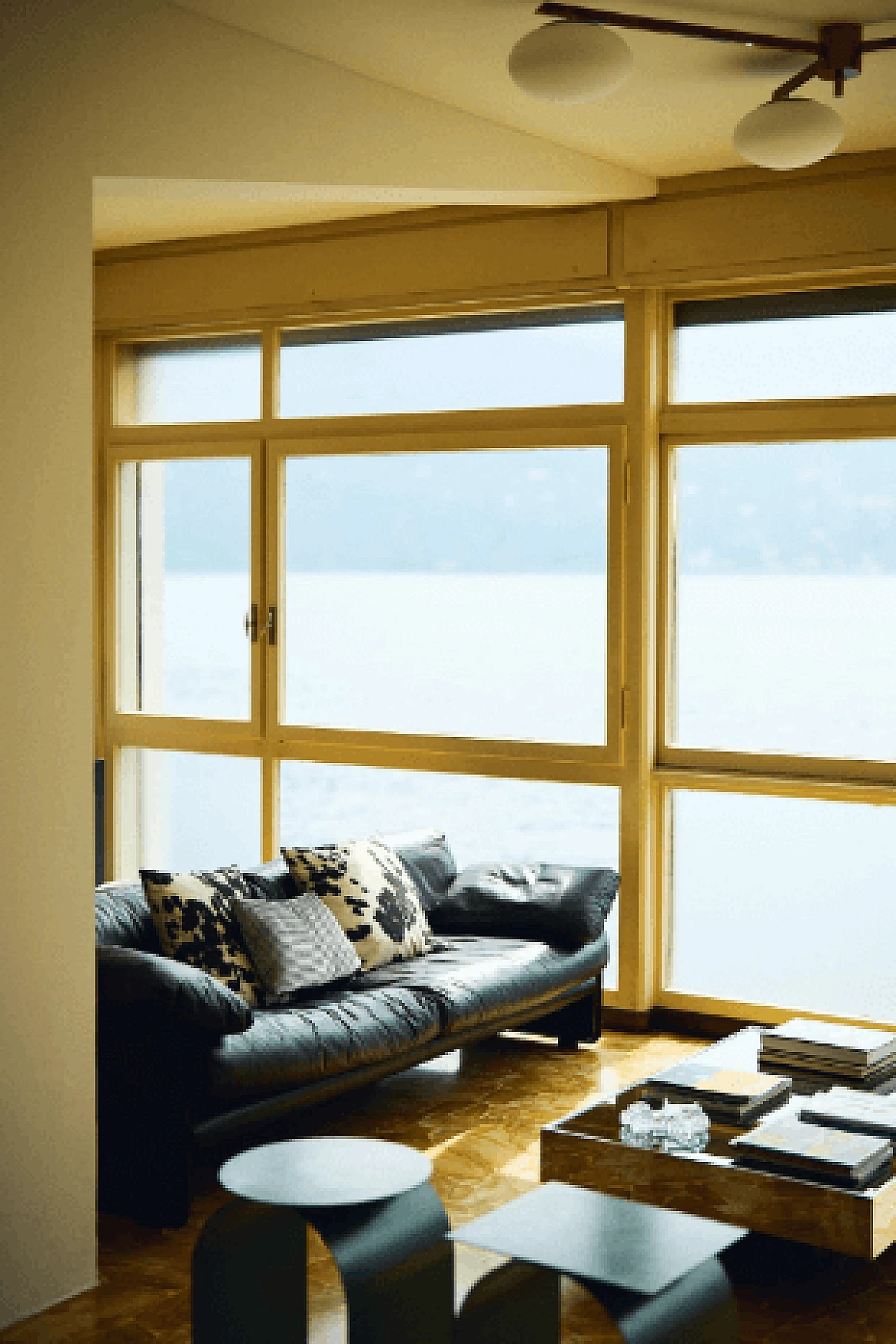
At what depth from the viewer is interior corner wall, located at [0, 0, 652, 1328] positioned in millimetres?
3320

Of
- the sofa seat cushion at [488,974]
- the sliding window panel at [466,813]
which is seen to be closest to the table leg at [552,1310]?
the sofa seat cushion at [488,974]

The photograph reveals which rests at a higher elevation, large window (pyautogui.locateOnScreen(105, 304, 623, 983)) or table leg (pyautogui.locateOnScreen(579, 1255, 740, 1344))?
large window (pyautogui.locateOnScreen(105, 304, 623, 983))

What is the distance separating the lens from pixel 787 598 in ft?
17.7

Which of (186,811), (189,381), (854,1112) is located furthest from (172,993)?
(189,381)

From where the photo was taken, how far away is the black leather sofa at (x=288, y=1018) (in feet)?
12.5

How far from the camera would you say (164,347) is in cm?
658

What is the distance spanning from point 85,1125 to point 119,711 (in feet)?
10.9

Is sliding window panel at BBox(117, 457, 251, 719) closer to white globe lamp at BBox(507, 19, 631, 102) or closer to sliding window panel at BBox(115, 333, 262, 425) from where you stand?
sliding window panel at BBox(115, 333, 262, 425)

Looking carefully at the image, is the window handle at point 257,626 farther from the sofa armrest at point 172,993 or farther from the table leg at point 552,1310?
the table leg at point 552,1310

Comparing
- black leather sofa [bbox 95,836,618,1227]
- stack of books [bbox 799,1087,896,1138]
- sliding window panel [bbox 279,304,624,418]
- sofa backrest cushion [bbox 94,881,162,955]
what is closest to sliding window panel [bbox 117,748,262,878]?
black leather sofa [bbox 95,836,618,1227]

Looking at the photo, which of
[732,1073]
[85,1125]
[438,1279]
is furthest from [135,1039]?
[732,1073]

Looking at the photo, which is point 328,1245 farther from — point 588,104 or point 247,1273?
point 588,104

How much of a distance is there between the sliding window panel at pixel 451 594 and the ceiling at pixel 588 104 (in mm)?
1210

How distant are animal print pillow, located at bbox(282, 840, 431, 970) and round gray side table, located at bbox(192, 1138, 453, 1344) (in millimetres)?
1766
